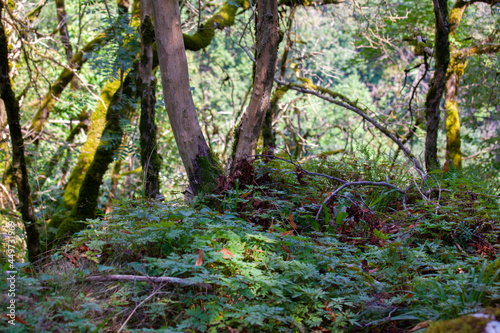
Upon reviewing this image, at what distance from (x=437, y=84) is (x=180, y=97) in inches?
136

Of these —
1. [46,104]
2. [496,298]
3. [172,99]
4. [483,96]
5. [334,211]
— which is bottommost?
[496,298]

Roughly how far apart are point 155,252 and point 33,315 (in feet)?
2.53

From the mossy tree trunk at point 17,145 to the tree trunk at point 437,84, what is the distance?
4.73 m

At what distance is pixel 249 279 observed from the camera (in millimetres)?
1843

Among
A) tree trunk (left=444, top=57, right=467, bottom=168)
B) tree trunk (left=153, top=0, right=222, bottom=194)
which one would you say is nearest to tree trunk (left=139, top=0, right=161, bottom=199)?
tree trunk (left=153, top=0, right=222, bottom=194)

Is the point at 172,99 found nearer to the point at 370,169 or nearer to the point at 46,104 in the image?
the point at 370,169

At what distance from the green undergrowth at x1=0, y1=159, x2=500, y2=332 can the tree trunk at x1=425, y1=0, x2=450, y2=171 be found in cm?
207

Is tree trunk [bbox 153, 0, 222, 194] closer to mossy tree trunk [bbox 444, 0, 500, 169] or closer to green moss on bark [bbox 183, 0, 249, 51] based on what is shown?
green moss on bark [bbox 183, 0, 249, 51]

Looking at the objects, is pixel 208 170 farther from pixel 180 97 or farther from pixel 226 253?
pixel 226 253

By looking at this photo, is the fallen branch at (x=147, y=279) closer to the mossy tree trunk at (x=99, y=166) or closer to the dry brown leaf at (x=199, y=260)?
the dry brown leaf at (x=199, y=260)

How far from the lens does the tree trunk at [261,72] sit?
3.86 metres

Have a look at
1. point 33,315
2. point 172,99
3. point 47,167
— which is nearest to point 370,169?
point 172,99

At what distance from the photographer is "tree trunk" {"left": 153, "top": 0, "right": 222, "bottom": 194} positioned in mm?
3574

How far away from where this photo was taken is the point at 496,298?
1565 mm
